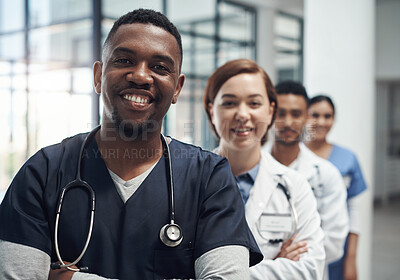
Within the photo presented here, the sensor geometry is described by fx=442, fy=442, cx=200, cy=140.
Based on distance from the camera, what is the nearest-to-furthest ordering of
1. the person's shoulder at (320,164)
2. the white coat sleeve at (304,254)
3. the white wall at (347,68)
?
the white coat sleeve at (304,254) → the person's shoulder at (320,164) → the white wall at (347,68)

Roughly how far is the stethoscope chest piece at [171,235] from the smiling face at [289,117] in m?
0.85

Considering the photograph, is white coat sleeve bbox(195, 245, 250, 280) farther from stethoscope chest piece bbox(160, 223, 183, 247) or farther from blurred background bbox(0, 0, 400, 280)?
blurred background bbox(0, 0, 400, 280)

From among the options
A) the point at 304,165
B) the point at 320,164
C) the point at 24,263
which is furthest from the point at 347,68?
the point at 24,263

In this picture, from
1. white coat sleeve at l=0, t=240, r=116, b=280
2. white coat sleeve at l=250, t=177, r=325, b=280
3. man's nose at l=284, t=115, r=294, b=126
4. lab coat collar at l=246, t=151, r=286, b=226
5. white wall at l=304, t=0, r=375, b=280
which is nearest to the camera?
white coat sleeve at l=0, t=240, r=116, b=280

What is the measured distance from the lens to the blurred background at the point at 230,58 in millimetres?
3207

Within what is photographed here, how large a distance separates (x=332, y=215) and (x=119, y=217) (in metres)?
1.11

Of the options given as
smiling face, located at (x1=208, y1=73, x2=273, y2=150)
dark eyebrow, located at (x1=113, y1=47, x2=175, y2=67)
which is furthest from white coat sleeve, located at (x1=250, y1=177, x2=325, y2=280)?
dark eyebrow, located at (x1=113, y1=47, x2=175, y2=67)

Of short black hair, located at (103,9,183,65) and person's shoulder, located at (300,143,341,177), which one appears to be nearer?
short black hair, located at (103,9,183,65)

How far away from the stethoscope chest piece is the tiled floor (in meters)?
3.45

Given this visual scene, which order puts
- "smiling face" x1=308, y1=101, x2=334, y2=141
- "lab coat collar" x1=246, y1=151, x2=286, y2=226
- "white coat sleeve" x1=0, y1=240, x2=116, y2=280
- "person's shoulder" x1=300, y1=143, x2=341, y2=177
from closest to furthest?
1. "white coat sleeve" x1=0, y1=240, x2=116, y2=280
2. "lab coat collar" x1=246, y1=151, x2=286, y2=226
3. "person's shoulder" x1=300, y1=143, x2=341, y2=177
4. "smiling face" x1=308, y1=101, x2=334, y2=141

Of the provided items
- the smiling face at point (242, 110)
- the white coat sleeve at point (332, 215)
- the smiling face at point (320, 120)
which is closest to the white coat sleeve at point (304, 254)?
the smiling face at point (242, 110)

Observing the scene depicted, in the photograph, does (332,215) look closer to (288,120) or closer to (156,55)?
(288,120)

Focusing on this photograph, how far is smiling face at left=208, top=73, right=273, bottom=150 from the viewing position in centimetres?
143

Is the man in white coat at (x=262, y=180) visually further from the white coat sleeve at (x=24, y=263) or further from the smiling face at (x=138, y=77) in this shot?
the white coat sleeve at (x=24, y=263)
